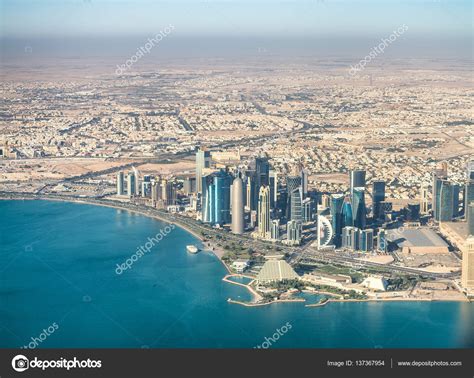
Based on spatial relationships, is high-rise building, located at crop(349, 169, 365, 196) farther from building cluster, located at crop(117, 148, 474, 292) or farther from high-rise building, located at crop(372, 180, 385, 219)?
high-rise building, located at crop(372, 180, 385, 219)

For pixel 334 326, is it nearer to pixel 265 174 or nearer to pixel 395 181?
pixel 265 174

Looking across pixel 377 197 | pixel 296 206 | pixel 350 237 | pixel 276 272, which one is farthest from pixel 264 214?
pixel 276 272

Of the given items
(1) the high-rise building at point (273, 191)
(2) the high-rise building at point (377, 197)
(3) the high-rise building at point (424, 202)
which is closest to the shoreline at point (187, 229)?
(1) the high-rise building at point (273, 191)

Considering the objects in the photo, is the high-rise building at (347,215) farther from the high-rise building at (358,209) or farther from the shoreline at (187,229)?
the shoreline at (187,229)

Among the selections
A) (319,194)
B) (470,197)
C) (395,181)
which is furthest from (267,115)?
(470,197)

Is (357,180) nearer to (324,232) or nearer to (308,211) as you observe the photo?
(308,211)

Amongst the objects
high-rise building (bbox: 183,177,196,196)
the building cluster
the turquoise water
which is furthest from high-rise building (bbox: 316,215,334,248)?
high-rise building (bbox: 183,177,196,196)
